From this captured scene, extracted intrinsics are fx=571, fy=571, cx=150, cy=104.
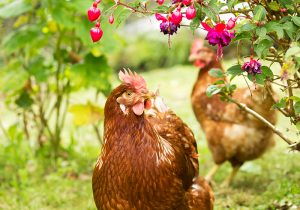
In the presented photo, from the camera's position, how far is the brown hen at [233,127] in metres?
4.72

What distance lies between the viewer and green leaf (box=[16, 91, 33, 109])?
5.27 meters

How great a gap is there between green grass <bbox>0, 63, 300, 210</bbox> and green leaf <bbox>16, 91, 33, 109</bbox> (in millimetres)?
411

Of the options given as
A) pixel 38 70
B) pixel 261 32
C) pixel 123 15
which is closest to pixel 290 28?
pixel 261 32

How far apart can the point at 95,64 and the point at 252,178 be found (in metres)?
1.75

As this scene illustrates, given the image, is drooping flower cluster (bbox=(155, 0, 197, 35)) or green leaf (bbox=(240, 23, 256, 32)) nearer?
drooping flower cluster (bbox=(155, 0, 197, 35))

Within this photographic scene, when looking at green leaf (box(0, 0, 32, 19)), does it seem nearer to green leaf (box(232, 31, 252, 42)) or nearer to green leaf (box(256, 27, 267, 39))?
green leaf (box(232, 31, 252, 42))

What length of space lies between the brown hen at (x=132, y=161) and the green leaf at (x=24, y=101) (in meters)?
2.35

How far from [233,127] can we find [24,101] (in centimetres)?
194

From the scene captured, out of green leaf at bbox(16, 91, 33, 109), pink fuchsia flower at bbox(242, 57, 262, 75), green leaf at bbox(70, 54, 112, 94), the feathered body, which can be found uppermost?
pink fuchsia flower at bbox(242, 57, 262, 75)

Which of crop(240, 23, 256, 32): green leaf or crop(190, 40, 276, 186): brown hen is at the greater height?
crop(240, 23, 256, 32): green leaf

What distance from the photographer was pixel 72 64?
5176 millimetres

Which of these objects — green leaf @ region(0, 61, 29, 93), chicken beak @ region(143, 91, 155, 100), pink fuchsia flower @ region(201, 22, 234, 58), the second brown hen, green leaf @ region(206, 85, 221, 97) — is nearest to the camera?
pink fuchsia flower @ region(201, 22, 234, 58)

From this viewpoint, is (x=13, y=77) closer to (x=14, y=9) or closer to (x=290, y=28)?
(x=14, y=9)

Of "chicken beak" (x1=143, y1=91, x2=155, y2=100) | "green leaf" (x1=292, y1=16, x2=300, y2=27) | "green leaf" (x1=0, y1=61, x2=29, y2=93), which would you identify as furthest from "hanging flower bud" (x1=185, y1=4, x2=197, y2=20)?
"green leaf" (x1=0, y1=61, x2=29, y2=93)
